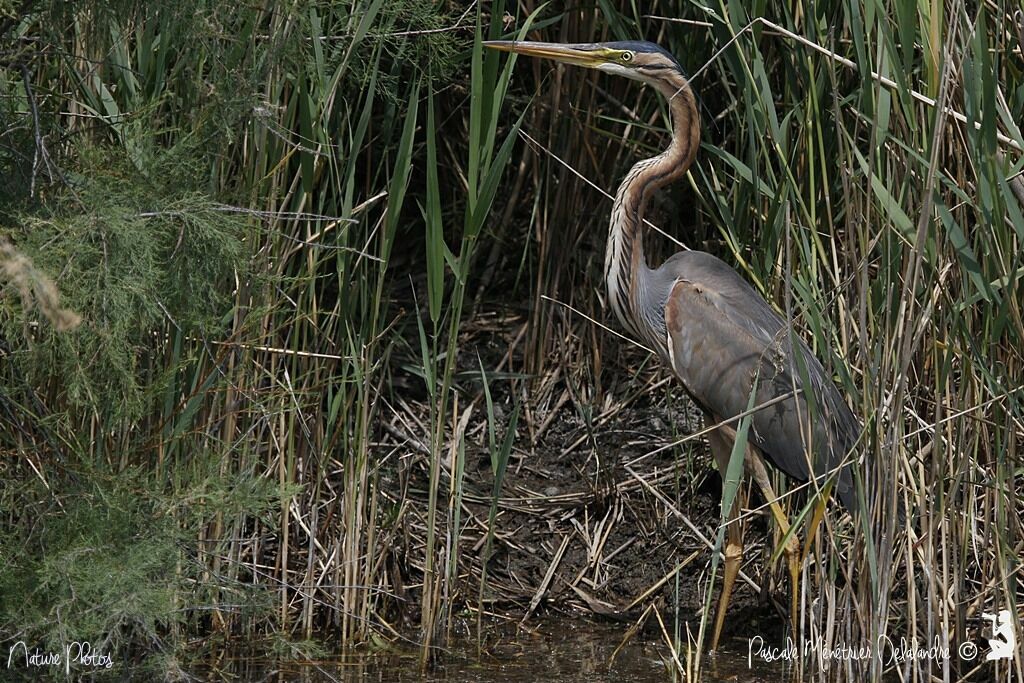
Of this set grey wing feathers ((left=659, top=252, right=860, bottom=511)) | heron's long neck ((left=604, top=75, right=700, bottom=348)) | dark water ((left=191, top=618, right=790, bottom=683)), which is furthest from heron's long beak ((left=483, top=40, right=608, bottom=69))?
dark water ((left=191, top=618, right=790, bottom=683))

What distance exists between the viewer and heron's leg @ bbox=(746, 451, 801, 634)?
297 centimetres

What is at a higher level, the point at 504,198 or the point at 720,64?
the point at 720,64

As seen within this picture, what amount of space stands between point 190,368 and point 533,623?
117cm

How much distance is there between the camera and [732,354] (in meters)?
3.39

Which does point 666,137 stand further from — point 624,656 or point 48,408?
point 48,408

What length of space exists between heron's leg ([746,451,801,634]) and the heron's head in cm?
98

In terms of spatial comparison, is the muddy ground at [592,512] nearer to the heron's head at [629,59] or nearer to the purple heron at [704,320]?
the purple heron at [704,320]

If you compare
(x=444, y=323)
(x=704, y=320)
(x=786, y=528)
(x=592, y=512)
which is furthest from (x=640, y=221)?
(x=786, y=528)

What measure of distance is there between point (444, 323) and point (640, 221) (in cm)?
71

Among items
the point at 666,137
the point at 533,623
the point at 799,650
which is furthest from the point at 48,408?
the point at 666,137

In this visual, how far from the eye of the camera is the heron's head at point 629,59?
339 cm

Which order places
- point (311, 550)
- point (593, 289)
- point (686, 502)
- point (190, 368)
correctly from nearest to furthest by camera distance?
point (190, 368) < point (311, 550) < point (686, 502) < point (593, 289)

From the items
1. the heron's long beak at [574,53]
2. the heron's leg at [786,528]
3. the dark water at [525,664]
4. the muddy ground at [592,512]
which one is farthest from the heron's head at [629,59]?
the dark water at [525,664]

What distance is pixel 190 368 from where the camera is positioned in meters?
2.88
